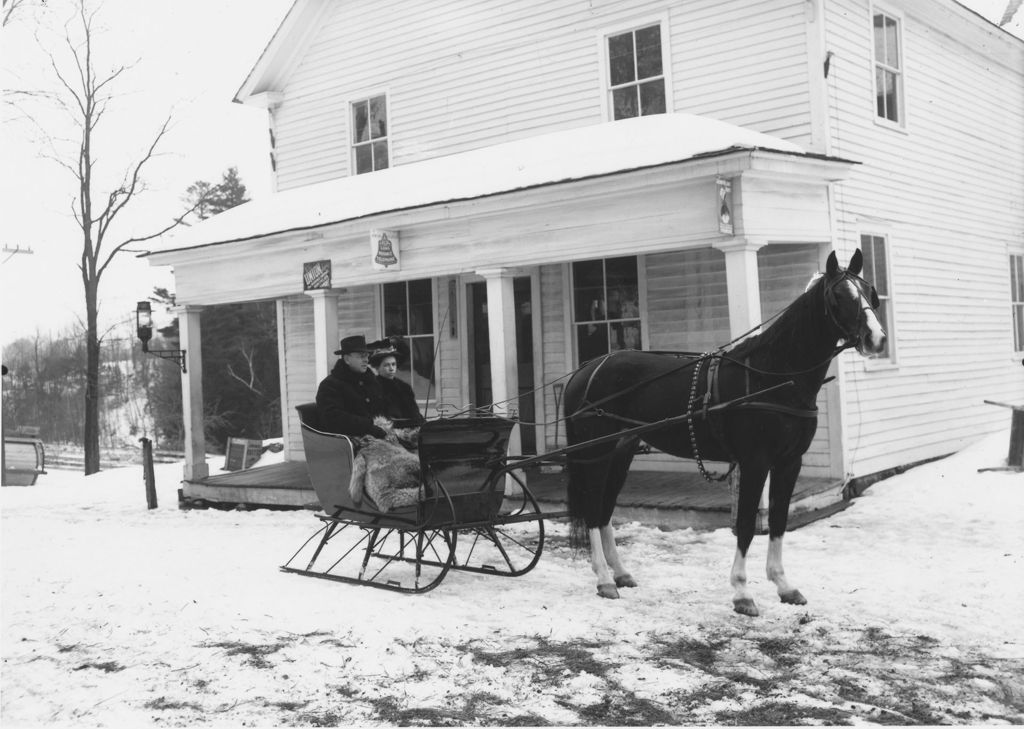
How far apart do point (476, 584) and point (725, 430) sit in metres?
2.28

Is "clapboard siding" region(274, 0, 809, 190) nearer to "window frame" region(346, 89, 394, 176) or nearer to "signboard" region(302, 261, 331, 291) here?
"window frame" region(346, 89, 394, 176)

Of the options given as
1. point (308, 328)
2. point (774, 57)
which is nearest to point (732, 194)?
point (774, 57)

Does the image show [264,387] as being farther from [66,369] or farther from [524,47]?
[524,47]

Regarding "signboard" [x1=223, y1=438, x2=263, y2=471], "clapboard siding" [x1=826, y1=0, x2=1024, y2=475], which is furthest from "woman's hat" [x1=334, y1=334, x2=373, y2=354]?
"signboard" [x1=223, y1=438, x2=263, y2=471]

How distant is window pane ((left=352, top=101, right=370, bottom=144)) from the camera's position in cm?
1468

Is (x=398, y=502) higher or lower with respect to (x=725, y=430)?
lower

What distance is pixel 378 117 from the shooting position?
14.5 m

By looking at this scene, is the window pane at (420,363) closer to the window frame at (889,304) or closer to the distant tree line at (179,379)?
the window frame at (889,304)

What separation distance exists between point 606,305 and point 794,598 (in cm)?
632

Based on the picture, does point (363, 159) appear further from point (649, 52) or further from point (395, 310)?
point (649, 52)

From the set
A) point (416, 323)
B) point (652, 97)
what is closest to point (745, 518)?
point (652, 97)

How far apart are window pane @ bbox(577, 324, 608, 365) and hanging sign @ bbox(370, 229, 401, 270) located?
262 centimetres

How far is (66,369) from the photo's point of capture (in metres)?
42.7

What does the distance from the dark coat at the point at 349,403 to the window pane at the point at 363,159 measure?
297 inches
